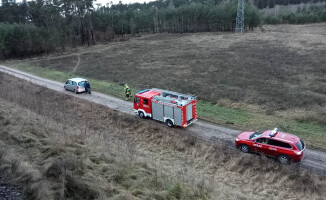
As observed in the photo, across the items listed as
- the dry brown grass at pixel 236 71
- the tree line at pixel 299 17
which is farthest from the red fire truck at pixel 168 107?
the tree line at pixel 299 17

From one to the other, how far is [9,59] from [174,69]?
1705 inches

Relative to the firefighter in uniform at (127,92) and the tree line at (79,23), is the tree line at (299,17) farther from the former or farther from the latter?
the firefighter in uniform at (127,92)

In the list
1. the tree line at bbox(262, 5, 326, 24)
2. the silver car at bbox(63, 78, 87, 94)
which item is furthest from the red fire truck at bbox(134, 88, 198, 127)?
the tree line at bbox(262, 5, 326, 24)

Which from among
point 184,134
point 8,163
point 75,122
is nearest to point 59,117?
point 75,122

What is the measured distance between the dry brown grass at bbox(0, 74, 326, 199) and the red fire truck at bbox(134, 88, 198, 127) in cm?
84

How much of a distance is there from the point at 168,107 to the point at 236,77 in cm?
1753

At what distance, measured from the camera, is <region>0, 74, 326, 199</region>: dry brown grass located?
30.4 ft

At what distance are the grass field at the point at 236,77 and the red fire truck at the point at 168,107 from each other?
2799 mm

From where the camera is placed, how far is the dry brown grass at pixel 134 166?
9.27 m

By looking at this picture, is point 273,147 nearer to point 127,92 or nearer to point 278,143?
point 278,143

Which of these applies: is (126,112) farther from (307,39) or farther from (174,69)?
(307,39)

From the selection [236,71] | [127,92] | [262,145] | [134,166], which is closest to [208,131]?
[262,145]

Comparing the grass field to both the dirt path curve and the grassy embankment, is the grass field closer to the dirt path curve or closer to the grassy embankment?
the grassy embankment

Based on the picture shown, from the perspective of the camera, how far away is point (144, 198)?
30.3 ft
